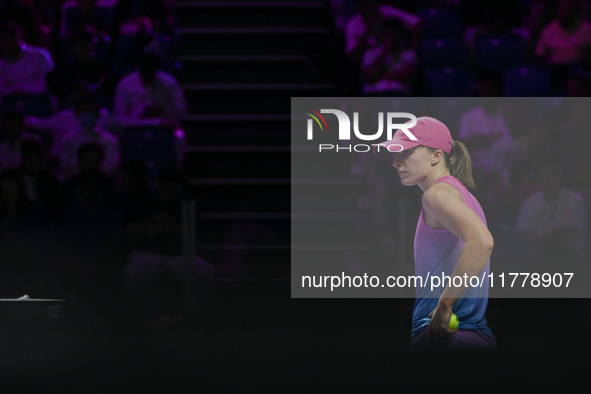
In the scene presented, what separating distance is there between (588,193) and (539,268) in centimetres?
55

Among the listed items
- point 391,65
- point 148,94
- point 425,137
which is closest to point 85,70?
point 148,94

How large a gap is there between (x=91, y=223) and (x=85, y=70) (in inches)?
81.8

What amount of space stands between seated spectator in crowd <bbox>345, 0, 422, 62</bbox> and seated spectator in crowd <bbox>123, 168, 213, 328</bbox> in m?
2.42

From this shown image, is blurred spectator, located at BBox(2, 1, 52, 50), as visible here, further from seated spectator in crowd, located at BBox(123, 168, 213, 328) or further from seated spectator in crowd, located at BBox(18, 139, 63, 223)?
seated spectator in crowd, located at BBox(123, 168, 213, 328)

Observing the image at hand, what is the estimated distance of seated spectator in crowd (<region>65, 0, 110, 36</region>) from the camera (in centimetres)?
646

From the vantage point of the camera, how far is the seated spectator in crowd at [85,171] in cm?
480

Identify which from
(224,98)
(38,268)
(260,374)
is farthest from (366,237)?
(224,98)

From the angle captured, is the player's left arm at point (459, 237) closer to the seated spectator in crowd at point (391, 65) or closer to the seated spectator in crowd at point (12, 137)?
the seated spectator in crowd at point (391, 65)

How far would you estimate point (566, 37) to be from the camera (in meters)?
6.12

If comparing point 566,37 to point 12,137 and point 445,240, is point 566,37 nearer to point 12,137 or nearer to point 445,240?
point 445,240

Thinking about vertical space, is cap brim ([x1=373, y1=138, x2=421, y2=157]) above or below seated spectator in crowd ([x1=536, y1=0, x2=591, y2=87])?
below

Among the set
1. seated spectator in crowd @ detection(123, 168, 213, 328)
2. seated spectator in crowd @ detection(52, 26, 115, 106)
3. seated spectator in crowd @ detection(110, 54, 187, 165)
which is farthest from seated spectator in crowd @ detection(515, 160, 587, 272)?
seated spectator in crowd @ detection(52, 26, 115, 106)

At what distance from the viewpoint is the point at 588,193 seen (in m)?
3.96

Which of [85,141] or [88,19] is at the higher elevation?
[88,19]
